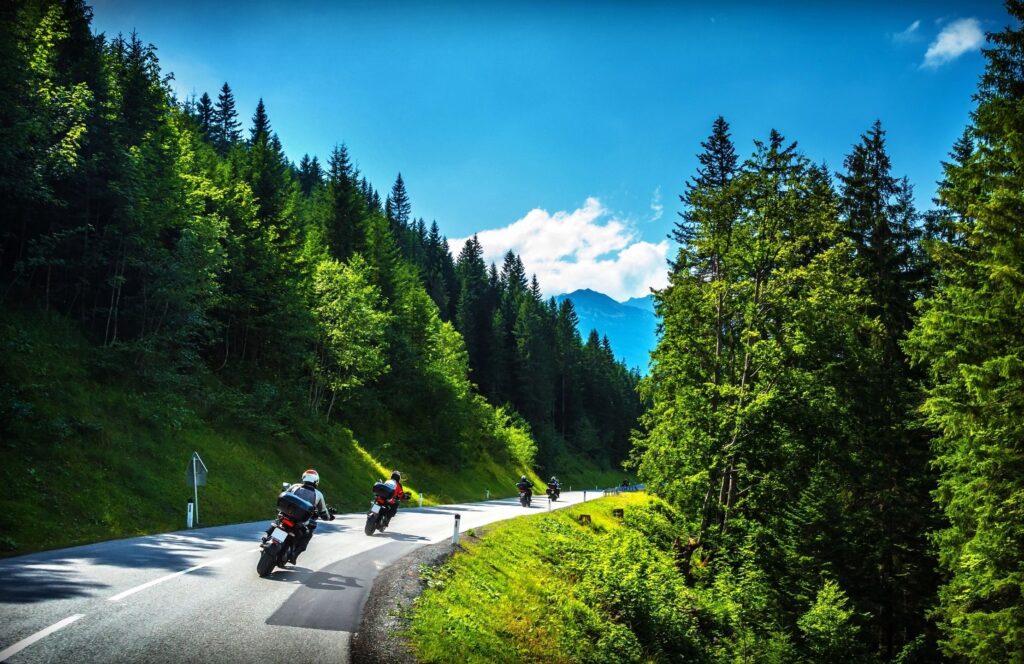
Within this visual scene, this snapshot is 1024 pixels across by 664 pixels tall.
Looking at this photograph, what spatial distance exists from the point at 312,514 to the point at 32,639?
543 centimetres

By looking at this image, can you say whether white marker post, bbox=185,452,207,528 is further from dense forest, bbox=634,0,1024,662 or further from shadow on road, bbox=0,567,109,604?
dense forest, bbox=634,0,1024,662

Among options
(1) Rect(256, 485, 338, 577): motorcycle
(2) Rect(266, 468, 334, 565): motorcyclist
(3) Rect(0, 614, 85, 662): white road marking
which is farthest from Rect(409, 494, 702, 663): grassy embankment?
(3) Rect(0, 614, 85, 662): white road marking

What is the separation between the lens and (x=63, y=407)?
21.6 metres

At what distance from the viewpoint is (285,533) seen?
1077cm

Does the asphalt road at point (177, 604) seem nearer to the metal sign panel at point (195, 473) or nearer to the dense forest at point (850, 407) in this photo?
the metal sign panel at point (195, 473)

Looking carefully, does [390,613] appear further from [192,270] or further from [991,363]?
[192,270]

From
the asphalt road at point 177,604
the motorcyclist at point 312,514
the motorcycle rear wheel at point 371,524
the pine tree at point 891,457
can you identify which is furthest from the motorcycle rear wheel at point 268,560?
the pine tree at point 891,457

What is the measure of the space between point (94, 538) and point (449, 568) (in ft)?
31.3

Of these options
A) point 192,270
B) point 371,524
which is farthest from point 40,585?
point 192,270

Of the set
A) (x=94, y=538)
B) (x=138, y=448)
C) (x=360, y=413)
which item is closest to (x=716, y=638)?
(x=94, y=538)

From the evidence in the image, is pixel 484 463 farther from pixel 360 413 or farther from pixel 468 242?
pixel 468 242

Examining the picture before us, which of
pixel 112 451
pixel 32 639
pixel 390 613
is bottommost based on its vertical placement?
pixel 390 613

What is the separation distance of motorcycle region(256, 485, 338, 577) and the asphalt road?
0.27 m

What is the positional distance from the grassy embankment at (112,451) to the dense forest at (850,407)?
1691 cm
